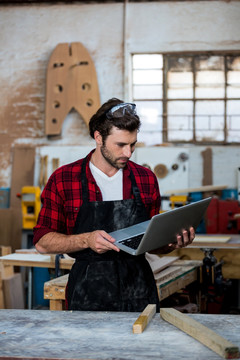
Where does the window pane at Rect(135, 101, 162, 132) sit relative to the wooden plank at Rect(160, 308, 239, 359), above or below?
above

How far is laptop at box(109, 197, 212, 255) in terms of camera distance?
1753 mm

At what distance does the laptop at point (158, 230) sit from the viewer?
175cm

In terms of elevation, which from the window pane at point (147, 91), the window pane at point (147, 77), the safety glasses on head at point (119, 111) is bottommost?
the safety glasses on head at point (119, 111)

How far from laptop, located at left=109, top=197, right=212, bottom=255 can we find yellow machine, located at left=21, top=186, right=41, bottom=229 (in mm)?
3066

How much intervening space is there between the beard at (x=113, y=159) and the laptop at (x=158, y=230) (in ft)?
0.95

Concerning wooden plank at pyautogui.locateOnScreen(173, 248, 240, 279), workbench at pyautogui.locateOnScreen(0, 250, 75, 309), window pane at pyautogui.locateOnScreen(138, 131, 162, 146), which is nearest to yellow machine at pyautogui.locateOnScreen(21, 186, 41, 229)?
workbench at pyautogui.locateOnScreen(0, 250, 75, 309)

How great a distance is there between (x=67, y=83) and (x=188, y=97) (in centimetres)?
149

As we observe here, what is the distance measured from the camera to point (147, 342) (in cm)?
138

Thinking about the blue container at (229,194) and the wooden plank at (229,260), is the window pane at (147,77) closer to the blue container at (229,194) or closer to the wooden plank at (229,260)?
the blue container at (229,194)

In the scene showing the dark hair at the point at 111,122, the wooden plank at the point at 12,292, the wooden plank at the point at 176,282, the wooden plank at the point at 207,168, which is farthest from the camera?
the wooden plank at the point at 207,168

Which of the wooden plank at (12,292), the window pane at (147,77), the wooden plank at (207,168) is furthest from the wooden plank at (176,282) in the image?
the window pane at (147,77)

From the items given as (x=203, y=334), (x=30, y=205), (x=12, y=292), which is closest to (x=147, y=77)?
(x=30, y=205)

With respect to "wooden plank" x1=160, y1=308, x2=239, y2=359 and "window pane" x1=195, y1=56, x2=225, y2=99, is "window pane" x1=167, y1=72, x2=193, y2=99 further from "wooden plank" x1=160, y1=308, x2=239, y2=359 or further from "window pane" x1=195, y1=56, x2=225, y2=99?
"wooden plank" x1=160, y1=308, x2=239, y2=359

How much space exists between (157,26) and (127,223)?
407cm
